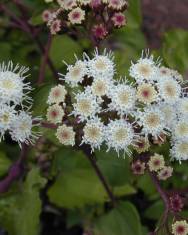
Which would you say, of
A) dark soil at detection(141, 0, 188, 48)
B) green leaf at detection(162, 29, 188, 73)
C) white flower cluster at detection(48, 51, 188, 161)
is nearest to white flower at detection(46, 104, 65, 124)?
white flower cluster at detection(48, 51, 188, 161)

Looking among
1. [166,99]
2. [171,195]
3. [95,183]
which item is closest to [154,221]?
[95,183]

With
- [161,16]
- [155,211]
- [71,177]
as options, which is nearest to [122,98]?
[71,177]

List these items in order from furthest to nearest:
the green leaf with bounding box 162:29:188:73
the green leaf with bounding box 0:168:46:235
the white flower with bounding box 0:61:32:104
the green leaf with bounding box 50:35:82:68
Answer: the green leaf with bounding box 50:35:82:68, the green leaf with bounding box 162:29:188:73, the green leaf with bounding box 0:168:46:235, the white flower with bounding box 0:61:32:104

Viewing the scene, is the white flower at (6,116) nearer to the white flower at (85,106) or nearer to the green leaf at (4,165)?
the white flower at (85,106)

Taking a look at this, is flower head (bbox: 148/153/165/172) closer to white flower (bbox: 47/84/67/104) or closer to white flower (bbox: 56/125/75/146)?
white flower (bbox: 56/125/75/146)

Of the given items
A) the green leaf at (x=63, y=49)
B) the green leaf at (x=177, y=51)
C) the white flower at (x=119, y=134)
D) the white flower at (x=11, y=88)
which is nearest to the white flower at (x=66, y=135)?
the white flower at (x=119, y=134)

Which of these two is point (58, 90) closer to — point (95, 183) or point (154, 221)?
point (95, 183)
